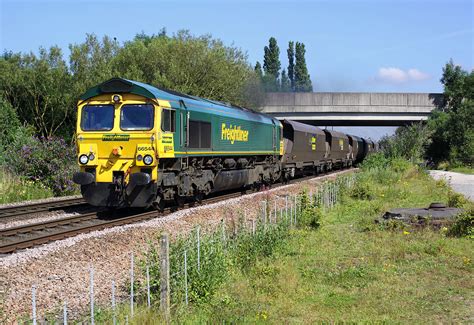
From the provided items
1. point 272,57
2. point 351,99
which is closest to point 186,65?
point 351,99

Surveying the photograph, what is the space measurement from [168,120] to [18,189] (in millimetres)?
9461

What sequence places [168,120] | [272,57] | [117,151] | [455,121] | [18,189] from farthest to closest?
[272,57] < [455,121] < [18,189] < [168,120] < [117,151]

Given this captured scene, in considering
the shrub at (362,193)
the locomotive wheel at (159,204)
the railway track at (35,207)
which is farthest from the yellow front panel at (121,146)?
the shrub at (362,193)

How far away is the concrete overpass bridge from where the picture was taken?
57.8 metres

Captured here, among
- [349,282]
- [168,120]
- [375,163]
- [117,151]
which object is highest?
[168,120]

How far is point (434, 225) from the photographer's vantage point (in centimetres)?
1457

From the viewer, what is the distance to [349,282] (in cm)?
959

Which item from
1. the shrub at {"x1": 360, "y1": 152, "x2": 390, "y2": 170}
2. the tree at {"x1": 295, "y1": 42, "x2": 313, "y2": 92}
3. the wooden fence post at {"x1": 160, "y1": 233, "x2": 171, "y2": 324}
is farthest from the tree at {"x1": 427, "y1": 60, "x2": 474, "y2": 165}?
the tree at {"x1": 295, "y1": 42, "x2": 313, "y2": 92}

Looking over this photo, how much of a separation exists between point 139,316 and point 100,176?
353 inches

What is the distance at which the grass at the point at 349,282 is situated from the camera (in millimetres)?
7703

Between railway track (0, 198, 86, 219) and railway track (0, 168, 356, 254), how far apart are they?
6.37ft

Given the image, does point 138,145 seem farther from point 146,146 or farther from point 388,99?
point 388,99

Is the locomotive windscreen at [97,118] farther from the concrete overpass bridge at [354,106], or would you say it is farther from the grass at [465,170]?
the concrete overpass bridge at [354,106]

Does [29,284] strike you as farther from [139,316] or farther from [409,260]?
[409,260]
